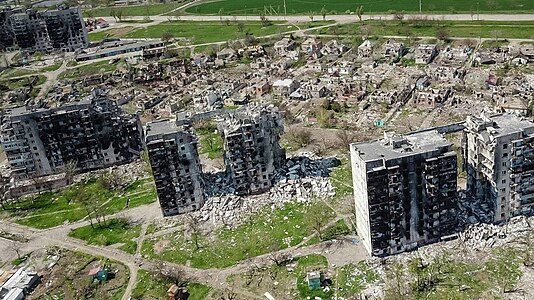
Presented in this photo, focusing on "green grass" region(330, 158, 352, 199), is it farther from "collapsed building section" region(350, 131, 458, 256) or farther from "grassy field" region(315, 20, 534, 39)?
"grassy field" region(315, 20, 534, 39)

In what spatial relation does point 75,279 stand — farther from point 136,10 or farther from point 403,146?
point 136,10

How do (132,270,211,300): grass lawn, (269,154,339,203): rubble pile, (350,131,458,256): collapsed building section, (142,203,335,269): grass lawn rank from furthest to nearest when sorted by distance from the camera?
1. (269,154,339,203): rubble pile
2. (142,203,335,269): grass lawn
3. (132,270,211,300): grass lawn
4. (350,131,458,256): collapsed building section

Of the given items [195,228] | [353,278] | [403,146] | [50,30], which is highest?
[50,30]

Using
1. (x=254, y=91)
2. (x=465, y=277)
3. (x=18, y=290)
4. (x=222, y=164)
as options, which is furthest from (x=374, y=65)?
(x=18, y=290)

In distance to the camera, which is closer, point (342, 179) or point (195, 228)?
point (195, 228)

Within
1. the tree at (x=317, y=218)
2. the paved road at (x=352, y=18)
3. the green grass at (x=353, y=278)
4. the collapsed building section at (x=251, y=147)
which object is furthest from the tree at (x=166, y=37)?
the green grass at (x=353, y=278)

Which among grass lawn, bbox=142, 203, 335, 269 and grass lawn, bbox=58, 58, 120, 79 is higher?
grass lawn, bbox=58, 58, 120, 79

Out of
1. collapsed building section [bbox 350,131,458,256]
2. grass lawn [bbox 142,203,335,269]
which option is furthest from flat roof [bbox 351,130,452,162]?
grass lawn [bbox 142,203,335,269]

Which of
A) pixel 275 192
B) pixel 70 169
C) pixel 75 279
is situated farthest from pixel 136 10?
pixel 75 279
